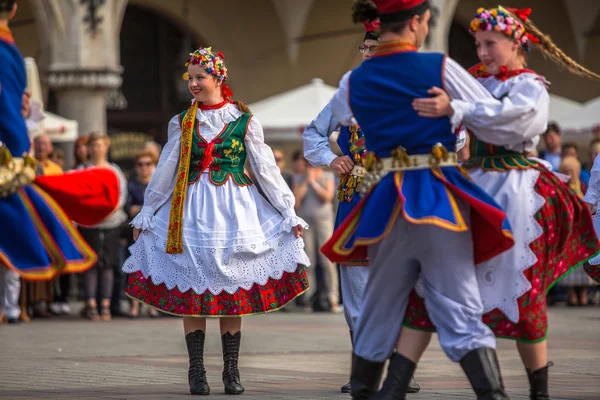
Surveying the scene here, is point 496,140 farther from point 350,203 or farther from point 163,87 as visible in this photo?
point 163,87

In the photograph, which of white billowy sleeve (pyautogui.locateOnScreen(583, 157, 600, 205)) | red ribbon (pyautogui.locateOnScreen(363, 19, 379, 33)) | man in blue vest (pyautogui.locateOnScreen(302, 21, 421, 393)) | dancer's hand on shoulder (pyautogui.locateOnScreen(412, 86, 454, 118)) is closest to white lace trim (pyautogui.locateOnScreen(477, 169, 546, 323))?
dancer's hand on shoulder (pyautogui.locateOnScreen(412, 86, 454, 118))

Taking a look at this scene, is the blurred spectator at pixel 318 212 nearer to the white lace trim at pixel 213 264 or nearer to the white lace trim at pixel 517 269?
the white lace trim at pixel 213 264

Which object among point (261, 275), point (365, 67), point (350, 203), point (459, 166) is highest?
point (365, 67)

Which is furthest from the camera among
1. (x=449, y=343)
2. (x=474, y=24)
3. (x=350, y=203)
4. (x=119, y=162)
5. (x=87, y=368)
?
(x=119, y=162)

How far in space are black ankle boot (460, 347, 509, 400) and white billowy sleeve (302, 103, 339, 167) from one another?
2.06m

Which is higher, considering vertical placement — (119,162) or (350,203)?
(350,203)

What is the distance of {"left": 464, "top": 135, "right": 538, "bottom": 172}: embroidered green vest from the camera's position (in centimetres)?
534

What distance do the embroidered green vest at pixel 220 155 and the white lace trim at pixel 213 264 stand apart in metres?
0.38

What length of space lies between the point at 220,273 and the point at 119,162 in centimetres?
1384

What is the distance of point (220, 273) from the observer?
22.2 feet

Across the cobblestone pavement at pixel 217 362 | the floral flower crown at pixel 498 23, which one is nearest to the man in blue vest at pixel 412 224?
the floral flower crown at pixel 498 23

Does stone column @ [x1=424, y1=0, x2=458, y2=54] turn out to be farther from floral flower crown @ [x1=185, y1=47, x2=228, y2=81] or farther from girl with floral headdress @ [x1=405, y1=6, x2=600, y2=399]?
girl with floral headdress @ [x1=405, y1=6, x2=600, y2=399]

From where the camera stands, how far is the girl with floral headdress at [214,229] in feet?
22.1

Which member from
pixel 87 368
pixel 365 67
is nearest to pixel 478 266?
pixel 365 67
